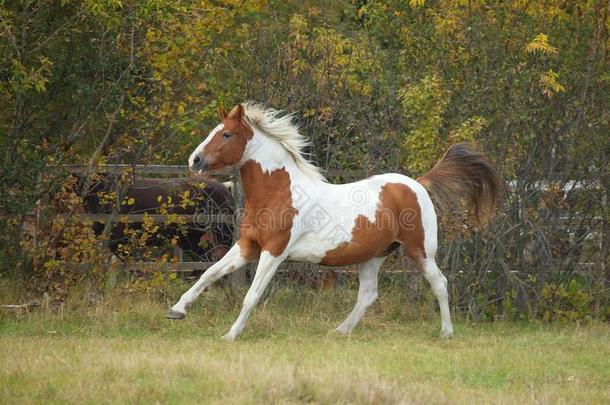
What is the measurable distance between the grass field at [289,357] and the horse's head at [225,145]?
65.5 inches

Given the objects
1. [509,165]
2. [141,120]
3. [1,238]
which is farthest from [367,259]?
[1,238]

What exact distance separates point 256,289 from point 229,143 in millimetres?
1434

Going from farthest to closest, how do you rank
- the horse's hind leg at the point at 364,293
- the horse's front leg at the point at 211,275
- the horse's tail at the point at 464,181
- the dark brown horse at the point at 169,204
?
the dark brown horse at the point at 169,204
the horse's tail at the point at 464,181
the horse's hind leg at the point at 364,293
the horse's front leg at the point at 211,275

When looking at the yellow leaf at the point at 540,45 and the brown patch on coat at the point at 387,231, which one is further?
the yellow leaf at the point at 540,45

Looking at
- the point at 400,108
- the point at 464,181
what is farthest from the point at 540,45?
the point at 464,181

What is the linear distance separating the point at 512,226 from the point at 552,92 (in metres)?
1.69

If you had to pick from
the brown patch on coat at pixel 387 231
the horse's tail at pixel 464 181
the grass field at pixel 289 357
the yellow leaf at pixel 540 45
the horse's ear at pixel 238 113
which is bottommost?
the grass field at pixel 289 357

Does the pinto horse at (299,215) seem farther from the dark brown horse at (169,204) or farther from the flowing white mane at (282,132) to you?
the dark brown horse at (169,204)

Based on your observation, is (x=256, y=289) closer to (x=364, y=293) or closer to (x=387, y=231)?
(x=364, y=293)

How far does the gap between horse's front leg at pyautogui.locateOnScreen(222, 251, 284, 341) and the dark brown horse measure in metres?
2.16

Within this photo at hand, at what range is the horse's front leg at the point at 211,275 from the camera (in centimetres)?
959

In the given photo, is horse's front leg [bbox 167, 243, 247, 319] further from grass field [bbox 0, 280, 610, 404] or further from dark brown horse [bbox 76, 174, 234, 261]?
dark brown horse [bbox 76, 174, 234, 261]

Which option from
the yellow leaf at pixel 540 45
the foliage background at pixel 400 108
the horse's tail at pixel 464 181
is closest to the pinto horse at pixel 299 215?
the horse's tail at pixel 464 181

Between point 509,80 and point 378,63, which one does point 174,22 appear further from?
point 509,80
